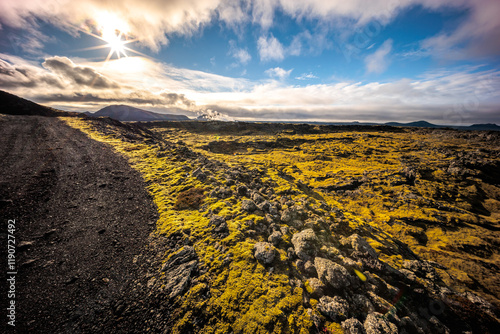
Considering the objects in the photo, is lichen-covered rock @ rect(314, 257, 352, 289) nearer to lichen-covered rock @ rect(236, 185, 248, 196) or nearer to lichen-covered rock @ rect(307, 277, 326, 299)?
lichen-covered rock @ rect(307, 277, 326, 299)

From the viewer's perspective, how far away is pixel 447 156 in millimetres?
47469

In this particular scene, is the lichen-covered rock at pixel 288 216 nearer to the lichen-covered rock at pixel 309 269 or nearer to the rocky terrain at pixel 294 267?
the rocky terrain at pixel 294 267

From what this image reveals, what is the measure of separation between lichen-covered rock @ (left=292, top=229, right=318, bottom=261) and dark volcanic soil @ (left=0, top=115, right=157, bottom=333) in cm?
791

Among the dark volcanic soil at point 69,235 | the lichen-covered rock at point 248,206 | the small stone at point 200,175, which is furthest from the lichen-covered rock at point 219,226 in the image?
the small stone at point 200,175

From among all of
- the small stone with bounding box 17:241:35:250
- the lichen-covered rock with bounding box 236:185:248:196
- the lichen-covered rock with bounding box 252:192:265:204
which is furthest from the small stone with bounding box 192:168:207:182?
the small stone with bounding box 17:241:35:250

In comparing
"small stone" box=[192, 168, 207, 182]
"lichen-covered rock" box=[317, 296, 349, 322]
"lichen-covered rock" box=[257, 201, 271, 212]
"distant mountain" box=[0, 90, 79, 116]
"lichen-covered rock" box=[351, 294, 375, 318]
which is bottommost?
"lichen-covered rock" box=[351, 294, 375, 318]

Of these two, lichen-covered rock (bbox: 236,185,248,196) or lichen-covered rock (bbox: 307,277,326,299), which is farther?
lichen-covered rock (bbox: 236,185,248,196)

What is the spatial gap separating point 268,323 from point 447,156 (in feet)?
229

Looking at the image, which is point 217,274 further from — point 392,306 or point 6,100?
point 6,100

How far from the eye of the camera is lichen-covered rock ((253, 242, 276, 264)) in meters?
8.16

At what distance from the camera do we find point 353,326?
5.58 m

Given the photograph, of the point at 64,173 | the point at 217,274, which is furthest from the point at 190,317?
the point at 64,173

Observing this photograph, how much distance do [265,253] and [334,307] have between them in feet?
10.9

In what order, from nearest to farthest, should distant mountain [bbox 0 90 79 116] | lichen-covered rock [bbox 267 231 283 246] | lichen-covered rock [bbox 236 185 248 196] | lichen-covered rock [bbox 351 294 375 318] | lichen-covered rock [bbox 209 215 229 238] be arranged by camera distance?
lichen-covered rock [bbox 351 294 375 318], lichen-covered rock [bbox 267 231 283 246], lichen-covered rock [bbox 209 215 229 238], lichen-covered rock [bbox 236 185 248 196], distant mountain [bbox 0 90 79 116]
